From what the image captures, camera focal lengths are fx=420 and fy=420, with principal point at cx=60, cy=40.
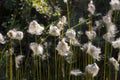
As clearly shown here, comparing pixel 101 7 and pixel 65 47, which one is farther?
pixel 101 7

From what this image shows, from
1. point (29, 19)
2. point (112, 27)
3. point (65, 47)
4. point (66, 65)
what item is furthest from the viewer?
point (29, 19)

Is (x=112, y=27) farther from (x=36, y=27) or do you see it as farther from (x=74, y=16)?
(x=74, y=16)

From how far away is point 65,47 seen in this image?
2725mm

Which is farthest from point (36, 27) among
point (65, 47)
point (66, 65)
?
point (66, 65)

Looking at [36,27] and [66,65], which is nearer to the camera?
[36,27]

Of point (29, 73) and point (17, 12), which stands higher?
point (17, 12)

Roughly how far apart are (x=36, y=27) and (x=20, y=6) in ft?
4.20

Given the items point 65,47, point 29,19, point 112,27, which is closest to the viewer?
point 65,47

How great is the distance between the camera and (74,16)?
381 centimetres

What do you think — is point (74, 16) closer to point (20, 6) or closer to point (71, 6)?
point (71, 6)

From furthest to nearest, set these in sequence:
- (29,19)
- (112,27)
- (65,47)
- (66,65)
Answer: (29,19)
(66,65)
(112,27)
(65,47)

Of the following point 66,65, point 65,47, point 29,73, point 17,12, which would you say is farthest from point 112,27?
point 17,12

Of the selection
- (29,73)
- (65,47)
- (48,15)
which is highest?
(48,15)

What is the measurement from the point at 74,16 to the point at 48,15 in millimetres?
237
